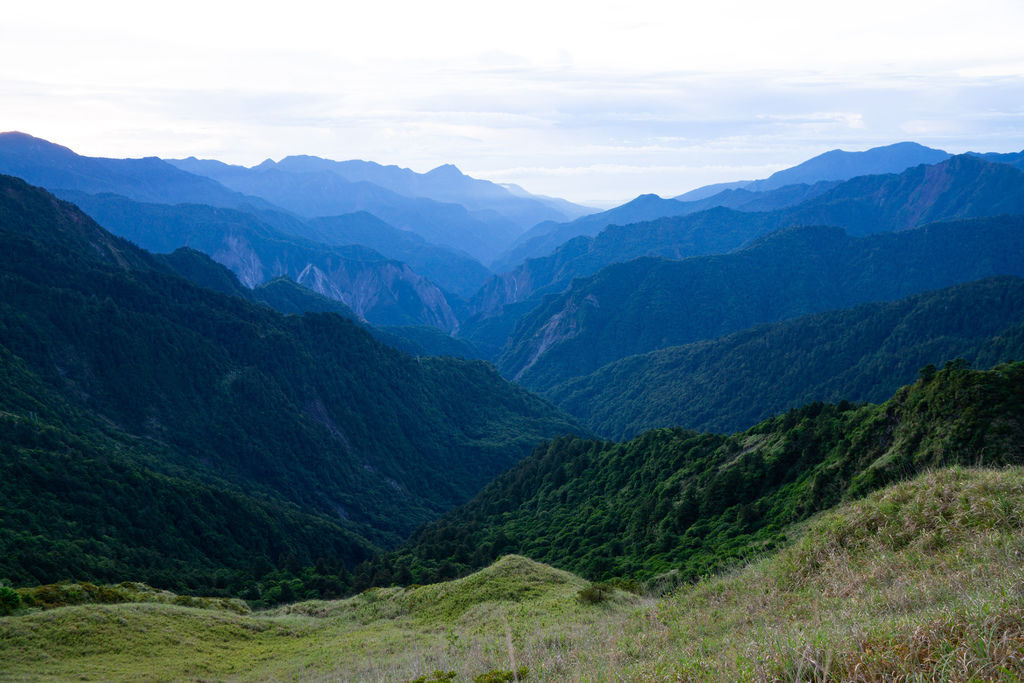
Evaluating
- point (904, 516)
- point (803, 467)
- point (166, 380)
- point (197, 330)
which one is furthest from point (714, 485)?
point (197, 330)

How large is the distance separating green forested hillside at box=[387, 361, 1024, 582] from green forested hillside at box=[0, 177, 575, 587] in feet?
77.9

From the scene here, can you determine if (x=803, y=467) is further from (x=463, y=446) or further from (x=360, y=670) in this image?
(x=463, y=446)

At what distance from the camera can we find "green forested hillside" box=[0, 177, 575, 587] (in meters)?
75.9

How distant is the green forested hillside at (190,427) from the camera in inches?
2987

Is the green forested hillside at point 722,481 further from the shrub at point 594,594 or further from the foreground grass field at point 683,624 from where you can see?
the foreground grass field at point 683,624

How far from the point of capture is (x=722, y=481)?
5712 cm

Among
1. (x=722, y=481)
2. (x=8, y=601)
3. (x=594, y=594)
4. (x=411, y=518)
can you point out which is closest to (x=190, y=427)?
(x=411, y=518)

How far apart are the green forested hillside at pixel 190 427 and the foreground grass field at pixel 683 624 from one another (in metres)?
31.0

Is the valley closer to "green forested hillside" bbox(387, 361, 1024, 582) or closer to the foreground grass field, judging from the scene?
the foreground grass field

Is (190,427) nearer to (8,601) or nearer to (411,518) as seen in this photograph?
(411,518)

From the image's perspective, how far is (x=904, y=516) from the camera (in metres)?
24.4

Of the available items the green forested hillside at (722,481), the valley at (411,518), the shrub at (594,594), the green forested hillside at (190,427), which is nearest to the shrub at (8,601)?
the valley at (411,518)

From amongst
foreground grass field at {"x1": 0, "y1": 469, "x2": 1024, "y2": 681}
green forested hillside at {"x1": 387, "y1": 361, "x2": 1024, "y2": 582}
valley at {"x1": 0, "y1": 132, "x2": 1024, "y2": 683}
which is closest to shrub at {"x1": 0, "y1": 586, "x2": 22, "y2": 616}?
valley at {"x1": 0, "y1": 132, "x2": 1024, "y2": 683}

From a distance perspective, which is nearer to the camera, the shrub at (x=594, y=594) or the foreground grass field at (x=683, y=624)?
the foreground grass field at (x=683, y=624)
